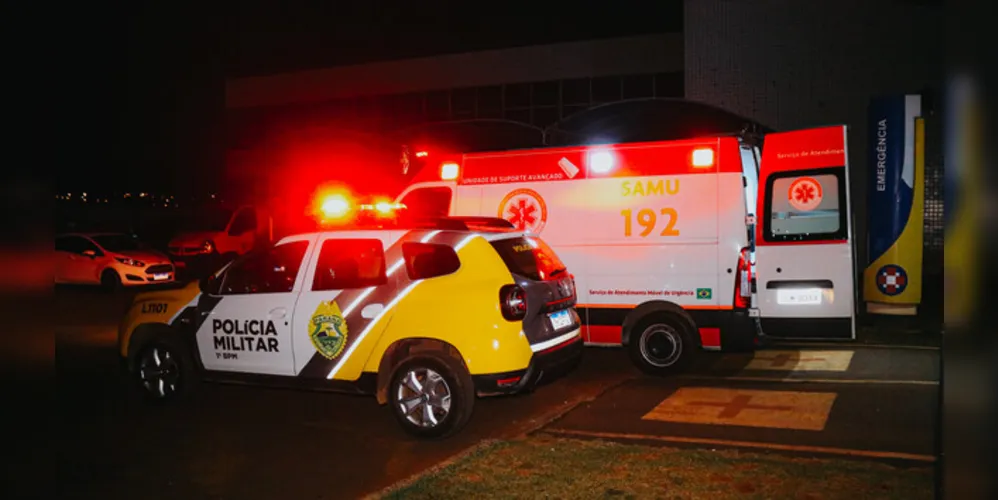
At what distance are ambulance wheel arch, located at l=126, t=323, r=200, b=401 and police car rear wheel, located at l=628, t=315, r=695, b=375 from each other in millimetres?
4653

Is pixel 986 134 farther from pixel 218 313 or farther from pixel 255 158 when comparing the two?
pixel 255 158

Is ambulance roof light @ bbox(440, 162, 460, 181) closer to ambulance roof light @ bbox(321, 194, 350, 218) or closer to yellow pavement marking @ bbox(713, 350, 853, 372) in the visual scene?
ambulance roof light @ bbox(321, 194, 350, 218)

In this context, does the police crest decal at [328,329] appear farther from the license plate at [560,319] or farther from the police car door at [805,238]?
the police car door at [805,238]

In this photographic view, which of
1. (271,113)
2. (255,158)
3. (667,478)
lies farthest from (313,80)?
(667,478)

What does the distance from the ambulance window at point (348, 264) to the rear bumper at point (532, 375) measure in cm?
132

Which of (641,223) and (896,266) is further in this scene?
(896,266)

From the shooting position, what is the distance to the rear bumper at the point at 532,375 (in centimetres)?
625

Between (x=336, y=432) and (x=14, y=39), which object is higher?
(x=14, y=39)

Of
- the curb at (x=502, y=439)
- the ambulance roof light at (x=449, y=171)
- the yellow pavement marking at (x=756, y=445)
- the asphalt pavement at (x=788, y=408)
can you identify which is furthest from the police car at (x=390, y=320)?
the ambulance roof light at (x=449, y=171)

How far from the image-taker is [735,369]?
9398mm

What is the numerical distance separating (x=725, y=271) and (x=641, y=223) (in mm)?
1055

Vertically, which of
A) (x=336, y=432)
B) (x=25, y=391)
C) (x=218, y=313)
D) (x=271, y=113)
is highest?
(x=271, y=113)

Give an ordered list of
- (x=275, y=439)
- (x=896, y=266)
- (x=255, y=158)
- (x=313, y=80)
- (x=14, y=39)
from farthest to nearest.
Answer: (x=313, y=80), (x=255, y=158), (x=896, y=266), (x=275, y=439), (x=14, y=39)

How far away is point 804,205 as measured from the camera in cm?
889
